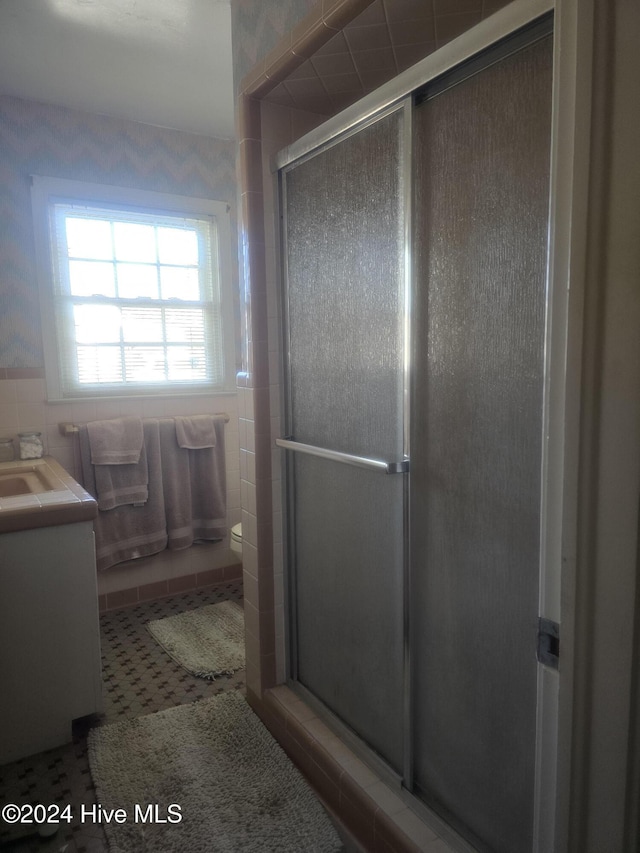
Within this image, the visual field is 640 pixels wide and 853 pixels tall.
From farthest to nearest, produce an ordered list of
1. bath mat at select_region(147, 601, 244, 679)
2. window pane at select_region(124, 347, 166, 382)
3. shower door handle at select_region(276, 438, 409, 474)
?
window pane at select_region(124, 347, 166, 382) < bath mat at select_region(147, 601, 244, 679) < shower door handle at select_region(276, 438, 409, 474)

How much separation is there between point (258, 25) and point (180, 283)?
153 centimetres

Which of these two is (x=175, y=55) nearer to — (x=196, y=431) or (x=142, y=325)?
(x=142, y=325)

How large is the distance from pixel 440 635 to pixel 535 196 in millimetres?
940

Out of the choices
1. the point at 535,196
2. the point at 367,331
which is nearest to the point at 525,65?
the point at 535,196

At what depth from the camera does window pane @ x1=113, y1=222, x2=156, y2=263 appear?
278 cm


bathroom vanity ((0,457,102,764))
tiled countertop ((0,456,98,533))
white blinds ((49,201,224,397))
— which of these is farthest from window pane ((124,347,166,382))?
bathroom vanity ((0,457,102,764))

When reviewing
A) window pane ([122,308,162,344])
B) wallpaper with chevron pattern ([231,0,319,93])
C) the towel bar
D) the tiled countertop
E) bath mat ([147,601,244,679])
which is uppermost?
wallpaper with chevron pattern ([231,0,319,93])

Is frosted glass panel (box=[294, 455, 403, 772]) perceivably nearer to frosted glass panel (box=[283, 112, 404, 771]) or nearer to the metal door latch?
frosted glass panel (box=[283, 112, 404, 771])

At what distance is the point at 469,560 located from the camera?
46.0 inches

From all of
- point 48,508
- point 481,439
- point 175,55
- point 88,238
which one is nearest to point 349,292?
point 481,439

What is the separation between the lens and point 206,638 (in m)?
2.51

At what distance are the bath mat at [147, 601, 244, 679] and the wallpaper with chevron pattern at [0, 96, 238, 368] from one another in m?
1.41

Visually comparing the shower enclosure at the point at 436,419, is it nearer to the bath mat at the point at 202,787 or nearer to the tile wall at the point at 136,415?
the bath mat at the point at 202,787

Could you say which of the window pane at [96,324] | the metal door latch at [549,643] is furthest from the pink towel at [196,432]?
the metal door latch at [549,643]
